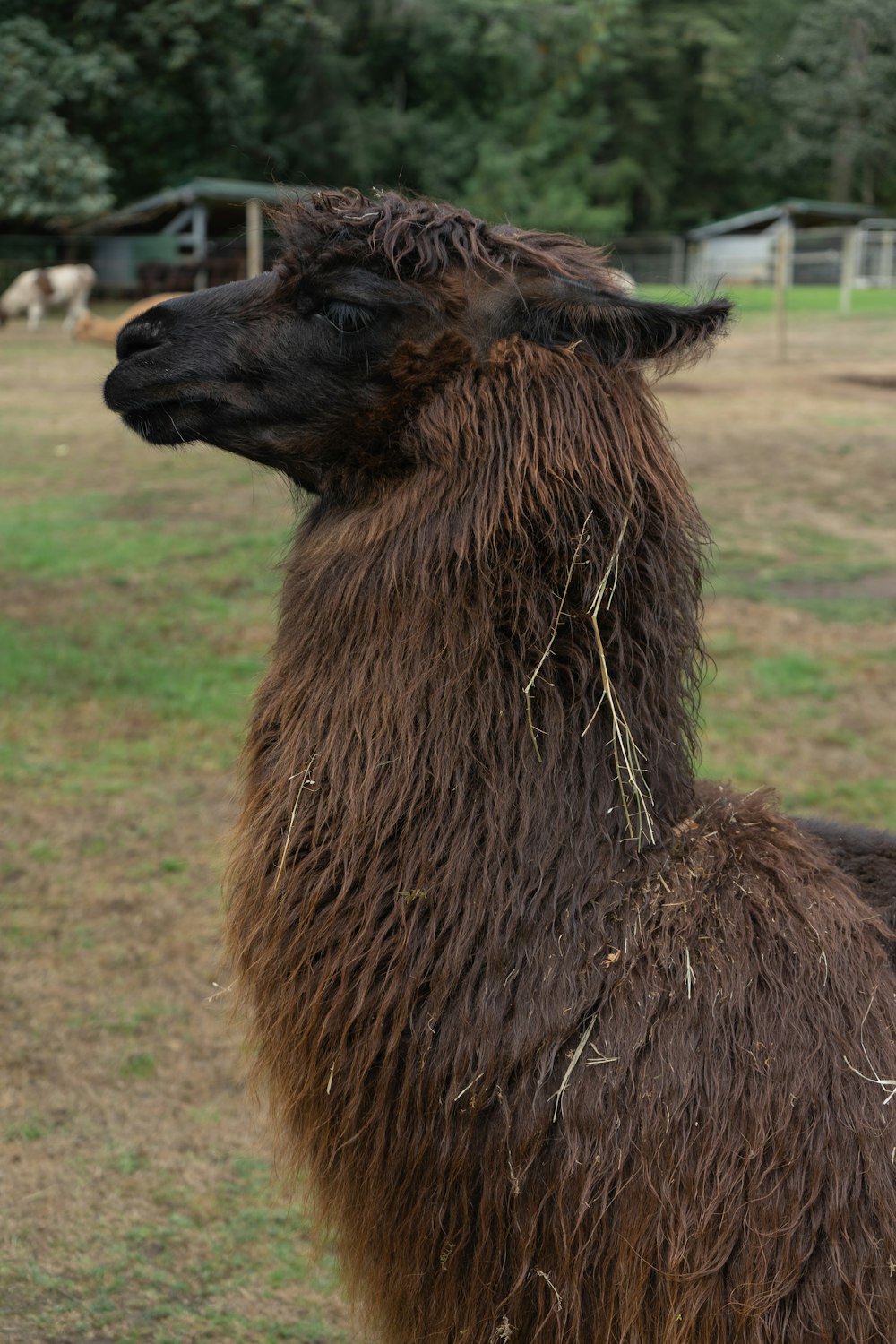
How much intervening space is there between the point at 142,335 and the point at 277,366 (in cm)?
28

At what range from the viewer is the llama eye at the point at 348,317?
2098 mm

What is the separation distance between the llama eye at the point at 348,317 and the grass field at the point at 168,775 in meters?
0.88

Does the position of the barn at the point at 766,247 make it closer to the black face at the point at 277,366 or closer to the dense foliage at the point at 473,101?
the dense foliage at the point at 473,101

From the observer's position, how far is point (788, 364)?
59.6 feet

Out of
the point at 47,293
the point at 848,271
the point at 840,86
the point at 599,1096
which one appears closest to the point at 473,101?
the point at 848,271

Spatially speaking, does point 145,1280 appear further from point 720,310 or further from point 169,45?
point 169,45

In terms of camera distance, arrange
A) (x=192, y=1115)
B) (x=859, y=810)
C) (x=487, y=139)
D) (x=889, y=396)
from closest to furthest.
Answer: (x=192, y=1115), (x=859, y=810), (x=889, y=396), (x=487, y=139)

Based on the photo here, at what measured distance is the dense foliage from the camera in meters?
27.1

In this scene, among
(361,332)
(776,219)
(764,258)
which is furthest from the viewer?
(764,258)

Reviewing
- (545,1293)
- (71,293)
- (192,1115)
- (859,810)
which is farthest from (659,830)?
(71,293)

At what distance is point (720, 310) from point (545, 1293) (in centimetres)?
148

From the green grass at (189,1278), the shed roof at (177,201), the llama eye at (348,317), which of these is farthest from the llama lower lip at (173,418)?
the shed roof at (177,201)

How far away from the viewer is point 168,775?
5.29 m

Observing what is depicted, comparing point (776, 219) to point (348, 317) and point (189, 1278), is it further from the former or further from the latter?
point (189, 1278)
